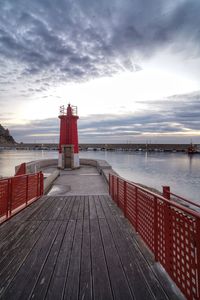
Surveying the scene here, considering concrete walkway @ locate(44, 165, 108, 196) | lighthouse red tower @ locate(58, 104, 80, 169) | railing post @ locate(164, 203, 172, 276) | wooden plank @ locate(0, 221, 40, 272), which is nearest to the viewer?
railing post @ locate(164, 203, 172, 276)

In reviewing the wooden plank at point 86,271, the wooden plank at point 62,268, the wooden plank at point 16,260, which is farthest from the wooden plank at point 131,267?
the wooden plank at point 16,260

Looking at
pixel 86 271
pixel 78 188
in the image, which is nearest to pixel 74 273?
pixel 86 271

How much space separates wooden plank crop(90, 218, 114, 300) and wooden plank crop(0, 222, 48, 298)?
1074mm

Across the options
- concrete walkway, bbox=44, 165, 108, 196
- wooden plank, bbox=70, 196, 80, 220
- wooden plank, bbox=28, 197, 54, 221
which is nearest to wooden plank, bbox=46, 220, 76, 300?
wooden plank, bbox=70, 196, 80, 220

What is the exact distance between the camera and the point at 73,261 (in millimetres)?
3215

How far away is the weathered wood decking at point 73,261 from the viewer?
8.20ft

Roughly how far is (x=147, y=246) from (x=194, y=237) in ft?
5.37

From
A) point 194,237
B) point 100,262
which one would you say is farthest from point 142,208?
point 194,237

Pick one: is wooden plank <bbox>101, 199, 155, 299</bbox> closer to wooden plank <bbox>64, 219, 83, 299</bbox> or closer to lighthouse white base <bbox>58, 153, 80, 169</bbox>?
wooden plank <bbox>64, 219, 83, 299</bbox>

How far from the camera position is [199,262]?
7.07 feet

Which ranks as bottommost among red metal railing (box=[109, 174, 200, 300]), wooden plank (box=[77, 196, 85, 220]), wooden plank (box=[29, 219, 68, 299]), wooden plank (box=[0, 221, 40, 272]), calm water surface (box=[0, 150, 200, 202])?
calm water surface (box=[0, 150, 200, 202])

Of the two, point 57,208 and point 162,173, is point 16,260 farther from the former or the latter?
point 162,173

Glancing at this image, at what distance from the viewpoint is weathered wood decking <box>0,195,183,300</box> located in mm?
2498

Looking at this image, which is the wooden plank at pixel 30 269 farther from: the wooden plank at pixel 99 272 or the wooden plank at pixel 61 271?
the wooden plank at pixel 99 272
